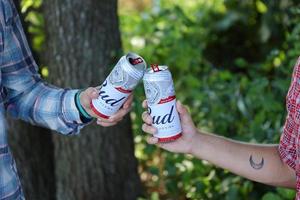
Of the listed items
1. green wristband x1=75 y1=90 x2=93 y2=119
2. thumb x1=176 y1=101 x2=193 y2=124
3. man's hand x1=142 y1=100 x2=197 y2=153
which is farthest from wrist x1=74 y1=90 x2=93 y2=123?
thumb x1=176 y1=101 x2=193 y2=124

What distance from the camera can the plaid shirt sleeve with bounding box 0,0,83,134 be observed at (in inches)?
78.1

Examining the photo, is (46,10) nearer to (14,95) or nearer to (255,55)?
(14,95)

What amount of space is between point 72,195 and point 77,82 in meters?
0.64

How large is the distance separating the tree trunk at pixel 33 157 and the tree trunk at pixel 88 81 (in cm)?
10

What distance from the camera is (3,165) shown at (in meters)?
1.85

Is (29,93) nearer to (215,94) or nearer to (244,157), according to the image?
(244,157)

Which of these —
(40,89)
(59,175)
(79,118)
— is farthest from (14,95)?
(59,175)

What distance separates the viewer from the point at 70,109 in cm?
A: 208

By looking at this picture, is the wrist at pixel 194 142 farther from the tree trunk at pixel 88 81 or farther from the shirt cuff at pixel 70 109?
the tree trunk at pixel 88 81

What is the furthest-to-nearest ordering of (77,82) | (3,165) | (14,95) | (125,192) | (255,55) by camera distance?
(255,55)
(125,192)
(77,82)
(14,95)
(3,165)

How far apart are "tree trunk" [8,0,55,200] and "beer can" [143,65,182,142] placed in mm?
1529

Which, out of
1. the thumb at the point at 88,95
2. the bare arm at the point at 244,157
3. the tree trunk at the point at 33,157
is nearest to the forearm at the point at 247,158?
the bare arm at the point at 244,157

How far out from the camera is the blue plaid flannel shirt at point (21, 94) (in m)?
1.90

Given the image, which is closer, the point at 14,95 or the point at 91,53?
the point at 14,95
